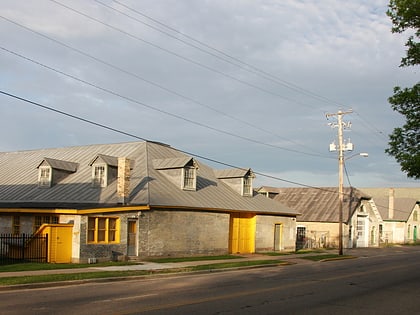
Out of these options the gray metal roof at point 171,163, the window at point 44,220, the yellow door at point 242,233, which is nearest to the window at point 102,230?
the window at point 44,220

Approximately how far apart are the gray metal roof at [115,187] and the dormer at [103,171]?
313mm

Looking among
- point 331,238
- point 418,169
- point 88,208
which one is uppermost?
point 418,169

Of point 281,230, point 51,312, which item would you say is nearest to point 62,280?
point 51,312

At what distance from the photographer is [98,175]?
30891 millimetres

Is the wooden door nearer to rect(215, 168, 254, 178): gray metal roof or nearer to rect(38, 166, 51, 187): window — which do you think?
rect(38, 166, 51, 187): window

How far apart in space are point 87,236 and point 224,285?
10109mm

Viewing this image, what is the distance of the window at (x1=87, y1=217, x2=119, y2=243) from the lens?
1007 inches

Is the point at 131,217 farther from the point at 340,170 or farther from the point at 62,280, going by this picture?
the point at 340,170

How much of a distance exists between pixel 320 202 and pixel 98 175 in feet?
94.8

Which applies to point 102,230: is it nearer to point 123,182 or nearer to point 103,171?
point 123,182

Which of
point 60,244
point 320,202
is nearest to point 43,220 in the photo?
point 60,244

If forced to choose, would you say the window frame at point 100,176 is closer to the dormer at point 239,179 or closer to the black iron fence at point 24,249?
the black iron fence at point 24,249

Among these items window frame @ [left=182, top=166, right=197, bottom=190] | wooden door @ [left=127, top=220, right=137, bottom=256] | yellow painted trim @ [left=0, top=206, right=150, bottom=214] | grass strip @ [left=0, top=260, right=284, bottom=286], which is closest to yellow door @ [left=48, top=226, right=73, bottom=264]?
yellow painted trim @ [left=0, top=206, right=150, bottom=214]

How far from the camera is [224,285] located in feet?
57.4
